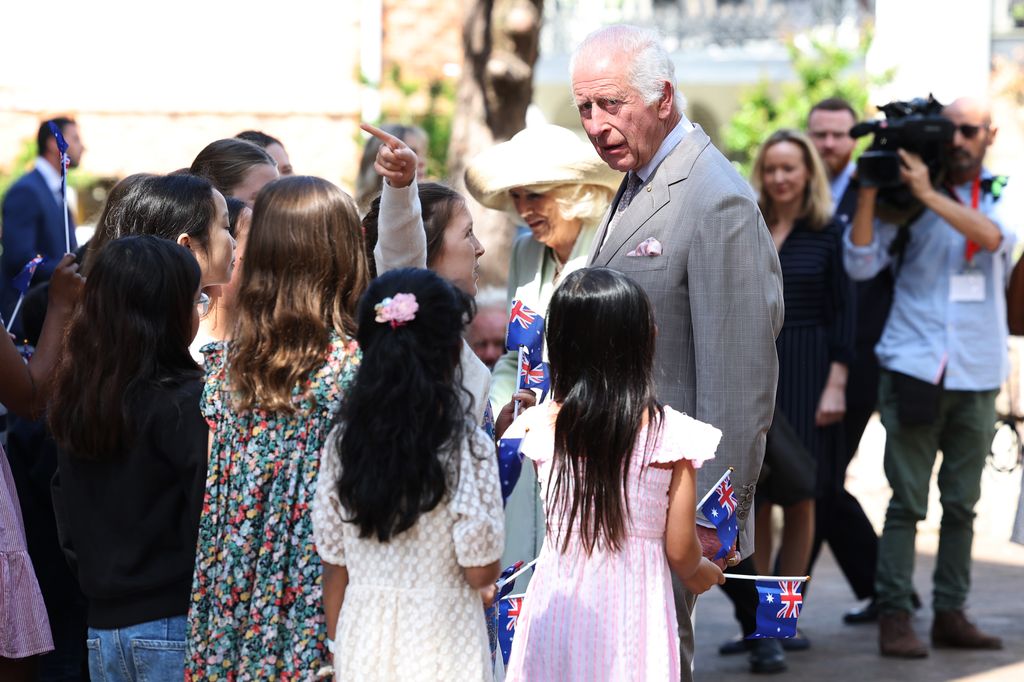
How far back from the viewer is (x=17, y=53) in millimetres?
14828

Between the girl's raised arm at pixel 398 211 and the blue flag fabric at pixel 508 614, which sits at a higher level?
the girl's raised arm at pixel 398 211

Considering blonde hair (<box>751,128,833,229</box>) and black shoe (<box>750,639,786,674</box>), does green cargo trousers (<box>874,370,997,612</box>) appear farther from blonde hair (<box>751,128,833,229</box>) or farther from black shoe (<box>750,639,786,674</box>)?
blonde hair (<box>751,128,833,229</box>)

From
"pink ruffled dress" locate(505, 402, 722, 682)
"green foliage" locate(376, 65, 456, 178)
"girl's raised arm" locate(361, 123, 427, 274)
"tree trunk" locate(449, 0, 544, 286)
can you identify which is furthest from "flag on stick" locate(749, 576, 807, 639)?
"green foliage" locate(376, 65, 456, 178)

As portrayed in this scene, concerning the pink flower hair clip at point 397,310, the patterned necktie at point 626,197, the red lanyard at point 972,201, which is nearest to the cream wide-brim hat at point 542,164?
the patterned necktie at point 626,197

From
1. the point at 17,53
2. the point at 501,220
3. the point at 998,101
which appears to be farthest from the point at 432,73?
the point at 501,220

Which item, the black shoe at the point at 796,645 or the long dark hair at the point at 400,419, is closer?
the long dark hair at the point at 400,419

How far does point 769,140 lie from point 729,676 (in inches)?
83.7

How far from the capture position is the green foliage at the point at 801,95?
556 inches

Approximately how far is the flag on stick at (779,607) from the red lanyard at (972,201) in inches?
109

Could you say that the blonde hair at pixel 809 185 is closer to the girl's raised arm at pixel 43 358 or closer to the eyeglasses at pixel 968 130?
the eyeglasses at pixel 968 130

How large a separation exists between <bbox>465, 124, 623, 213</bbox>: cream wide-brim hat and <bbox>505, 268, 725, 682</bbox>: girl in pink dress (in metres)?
1.37

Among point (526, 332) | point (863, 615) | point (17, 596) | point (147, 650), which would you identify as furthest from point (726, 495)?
point (863, 615)

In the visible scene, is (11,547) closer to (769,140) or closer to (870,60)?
(769,140)

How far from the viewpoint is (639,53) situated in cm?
339
